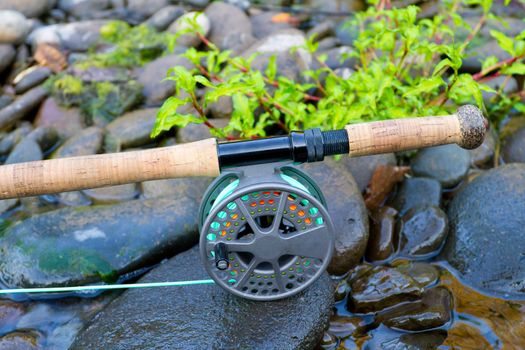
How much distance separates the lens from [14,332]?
2.83 meters

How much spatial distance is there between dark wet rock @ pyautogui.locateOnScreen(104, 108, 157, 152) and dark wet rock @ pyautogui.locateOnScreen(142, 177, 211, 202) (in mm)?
408

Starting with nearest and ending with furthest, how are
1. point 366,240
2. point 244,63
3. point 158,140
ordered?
1. point 366,240
2. point 244,63
3. point 158,140

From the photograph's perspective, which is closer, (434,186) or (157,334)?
(157,334)

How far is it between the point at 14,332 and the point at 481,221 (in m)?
2.45

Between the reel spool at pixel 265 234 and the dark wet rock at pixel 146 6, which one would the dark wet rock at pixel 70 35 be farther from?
the reel spool at pixel 265 234

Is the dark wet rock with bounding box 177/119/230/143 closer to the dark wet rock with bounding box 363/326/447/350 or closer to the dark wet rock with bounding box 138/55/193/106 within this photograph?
the dark wet rock with bounding box 138/55/193/106

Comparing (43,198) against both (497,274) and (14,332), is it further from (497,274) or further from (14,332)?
(497,274)

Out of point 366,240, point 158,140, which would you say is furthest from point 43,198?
point 366,240

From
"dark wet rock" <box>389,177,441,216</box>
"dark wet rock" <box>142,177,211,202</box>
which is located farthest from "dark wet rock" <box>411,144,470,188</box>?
"dark wet rock" <box>142,177,211,202</box>

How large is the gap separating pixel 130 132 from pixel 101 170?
1.69 m

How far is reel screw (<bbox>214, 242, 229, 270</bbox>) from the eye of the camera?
2.24 metres

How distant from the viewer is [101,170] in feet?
7.39

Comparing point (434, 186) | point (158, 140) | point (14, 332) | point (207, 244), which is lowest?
point (14, 332)

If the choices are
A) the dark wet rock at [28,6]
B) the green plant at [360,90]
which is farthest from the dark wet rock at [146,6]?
the green plant at [360,90]
